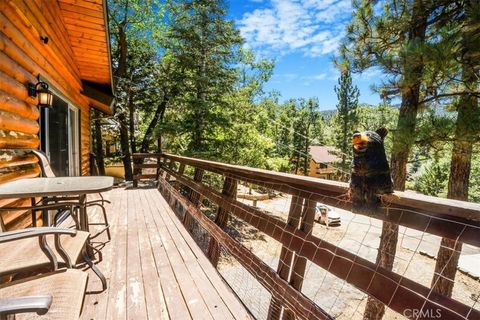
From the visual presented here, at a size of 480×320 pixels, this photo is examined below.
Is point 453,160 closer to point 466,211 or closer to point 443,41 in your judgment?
point 443,41

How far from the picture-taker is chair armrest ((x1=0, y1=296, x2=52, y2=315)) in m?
0.66

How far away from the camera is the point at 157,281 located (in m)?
2.08

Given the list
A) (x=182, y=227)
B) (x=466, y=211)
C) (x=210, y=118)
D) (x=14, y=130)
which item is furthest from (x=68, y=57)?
(x=466, y=211)

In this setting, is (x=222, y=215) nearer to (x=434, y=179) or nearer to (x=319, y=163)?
(x=434, y=179)

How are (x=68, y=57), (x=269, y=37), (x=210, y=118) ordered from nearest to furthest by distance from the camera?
(x=68, y=57), (x=210, y=118), (x=269, y=37)

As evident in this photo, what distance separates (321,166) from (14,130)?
34861mm

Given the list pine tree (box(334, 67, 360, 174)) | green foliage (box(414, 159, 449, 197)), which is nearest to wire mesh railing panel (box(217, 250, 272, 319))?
green foliage (box(414, 159, 449, 197))

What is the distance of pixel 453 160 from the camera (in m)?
5.02

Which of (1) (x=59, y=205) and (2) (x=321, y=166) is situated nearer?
(1) (x=59, y=205)

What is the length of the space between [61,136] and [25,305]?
14.3 feet

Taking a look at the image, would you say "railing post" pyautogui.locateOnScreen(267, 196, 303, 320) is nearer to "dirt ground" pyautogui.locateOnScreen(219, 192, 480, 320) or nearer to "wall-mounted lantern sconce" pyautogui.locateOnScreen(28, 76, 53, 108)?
"wall-mounted lantern sconce" pyautogui.locateOnScreen(28, 76, 53, 108)

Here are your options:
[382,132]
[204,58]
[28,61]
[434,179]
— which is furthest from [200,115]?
[434,179]

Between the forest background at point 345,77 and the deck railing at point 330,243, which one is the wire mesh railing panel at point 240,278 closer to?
the forest background at point 345,77

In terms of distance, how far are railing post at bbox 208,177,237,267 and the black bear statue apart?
4.43 ft
